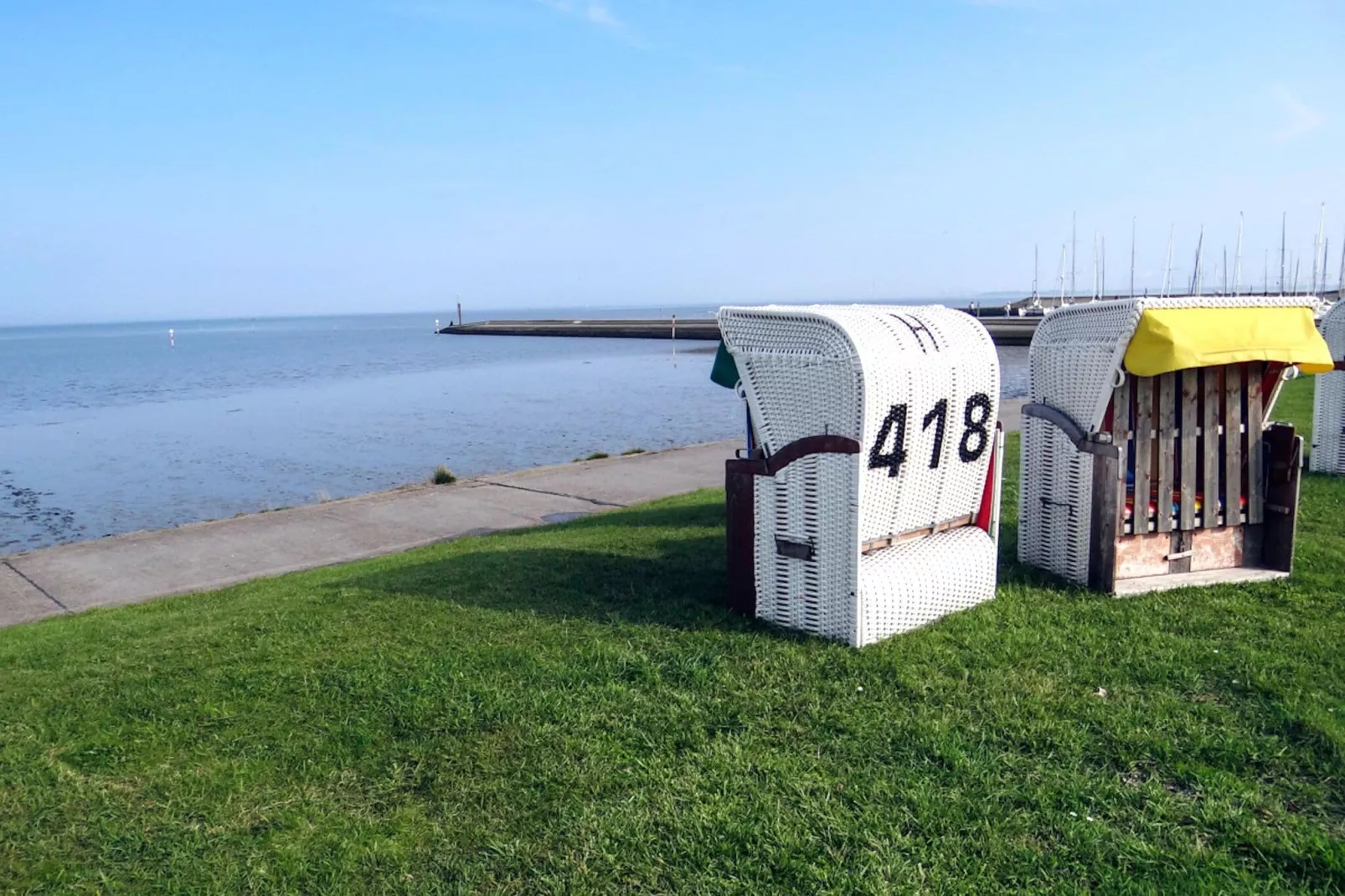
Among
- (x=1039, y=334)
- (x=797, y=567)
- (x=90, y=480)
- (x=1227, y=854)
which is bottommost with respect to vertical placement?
(x=90, y=480)

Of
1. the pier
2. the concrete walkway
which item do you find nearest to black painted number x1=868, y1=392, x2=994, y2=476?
the concrete walkway

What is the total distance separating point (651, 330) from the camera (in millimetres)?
81562

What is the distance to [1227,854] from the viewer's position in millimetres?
3189

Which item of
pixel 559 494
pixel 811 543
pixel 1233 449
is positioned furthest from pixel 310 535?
pixel 1233 449

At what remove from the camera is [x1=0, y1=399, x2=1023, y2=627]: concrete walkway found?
7.96m

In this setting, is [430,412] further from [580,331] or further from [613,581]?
[580,331]

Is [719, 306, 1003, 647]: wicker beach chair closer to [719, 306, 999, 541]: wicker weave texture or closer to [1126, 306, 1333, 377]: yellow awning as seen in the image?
[719, 306, 999, 541]: wicker weave texture

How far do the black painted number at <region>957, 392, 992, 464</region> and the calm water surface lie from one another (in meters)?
10.4

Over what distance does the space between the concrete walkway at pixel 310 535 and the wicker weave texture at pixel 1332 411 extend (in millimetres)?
5819

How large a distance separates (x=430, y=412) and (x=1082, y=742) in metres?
26.1

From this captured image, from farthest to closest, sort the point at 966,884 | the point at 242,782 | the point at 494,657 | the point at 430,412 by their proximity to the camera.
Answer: the point at 430,412
the point at 494,657
the point at 242,782
the point at 966,884

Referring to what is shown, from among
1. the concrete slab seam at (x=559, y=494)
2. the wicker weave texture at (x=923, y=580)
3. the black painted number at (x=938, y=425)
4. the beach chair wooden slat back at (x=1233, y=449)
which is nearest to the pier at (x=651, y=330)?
the concrete slab seam at (x=559, y=494)

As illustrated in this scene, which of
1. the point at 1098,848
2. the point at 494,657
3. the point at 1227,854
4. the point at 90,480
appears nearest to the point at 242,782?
the point at 494,657

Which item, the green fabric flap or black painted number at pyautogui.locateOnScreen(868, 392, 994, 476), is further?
the green fabric flap
